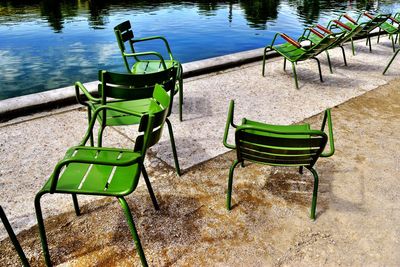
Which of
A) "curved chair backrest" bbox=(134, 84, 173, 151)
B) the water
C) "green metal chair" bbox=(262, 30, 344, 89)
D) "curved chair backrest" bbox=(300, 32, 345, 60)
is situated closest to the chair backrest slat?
"curved chair backrest" bbox=(134, 84, 173, 151)

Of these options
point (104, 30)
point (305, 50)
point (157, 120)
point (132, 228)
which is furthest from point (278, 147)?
point (104, 30)

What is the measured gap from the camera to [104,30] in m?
14.6

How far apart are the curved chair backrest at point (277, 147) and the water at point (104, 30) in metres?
7.71

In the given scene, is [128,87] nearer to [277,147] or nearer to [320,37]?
[277,147]

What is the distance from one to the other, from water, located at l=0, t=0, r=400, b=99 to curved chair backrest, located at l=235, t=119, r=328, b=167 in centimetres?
771

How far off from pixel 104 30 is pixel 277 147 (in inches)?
548

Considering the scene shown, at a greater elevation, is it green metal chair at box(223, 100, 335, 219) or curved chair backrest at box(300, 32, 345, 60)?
curved chair backrest at box(300, 32, 345, 60)

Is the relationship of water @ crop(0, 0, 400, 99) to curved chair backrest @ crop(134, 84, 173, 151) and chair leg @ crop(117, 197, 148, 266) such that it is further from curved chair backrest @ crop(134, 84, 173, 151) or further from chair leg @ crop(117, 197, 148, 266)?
chair leg @ crop(117, 197, 148, 266)

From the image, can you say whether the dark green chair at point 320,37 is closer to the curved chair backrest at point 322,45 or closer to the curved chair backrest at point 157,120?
the curved chair backrest at point 322,45

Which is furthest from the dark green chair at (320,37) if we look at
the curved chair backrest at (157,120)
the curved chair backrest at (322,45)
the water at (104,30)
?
the water at (104,30)

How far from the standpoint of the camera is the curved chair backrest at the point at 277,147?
7.54 feet

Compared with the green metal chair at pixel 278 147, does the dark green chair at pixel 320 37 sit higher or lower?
higher

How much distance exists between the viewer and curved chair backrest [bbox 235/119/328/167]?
2299 millimetres

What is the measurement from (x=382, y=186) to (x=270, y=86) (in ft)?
9.57
